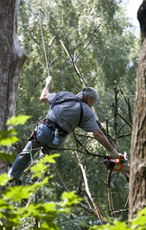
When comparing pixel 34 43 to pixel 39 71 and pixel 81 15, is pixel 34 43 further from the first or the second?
pixel 81 15

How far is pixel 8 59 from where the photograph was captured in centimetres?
352

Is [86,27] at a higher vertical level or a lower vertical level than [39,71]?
higher

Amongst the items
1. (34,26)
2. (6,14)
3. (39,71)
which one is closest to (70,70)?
(39,71)

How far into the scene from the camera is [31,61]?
14539 mm

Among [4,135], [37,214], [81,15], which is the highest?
[81,15]

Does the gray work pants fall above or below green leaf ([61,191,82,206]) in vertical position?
above

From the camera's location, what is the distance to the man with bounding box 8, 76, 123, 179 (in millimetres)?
3492

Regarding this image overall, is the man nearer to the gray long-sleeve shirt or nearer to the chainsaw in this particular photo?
the gray long-sleeve shirt

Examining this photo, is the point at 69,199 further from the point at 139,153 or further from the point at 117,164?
the point at 117,164

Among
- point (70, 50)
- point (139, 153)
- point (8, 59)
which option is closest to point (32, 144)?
point (8, 59)

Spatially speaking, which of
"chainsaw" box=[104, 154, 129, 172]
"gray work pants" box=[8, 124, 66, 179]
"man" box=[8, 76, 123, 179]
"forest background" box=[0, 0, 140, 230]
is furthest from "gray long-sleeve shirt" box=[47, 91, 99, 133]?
"forest background" box=[0, 0, 140, 230]

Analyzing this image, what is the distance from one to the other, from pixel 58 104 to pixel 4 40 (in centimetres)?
82

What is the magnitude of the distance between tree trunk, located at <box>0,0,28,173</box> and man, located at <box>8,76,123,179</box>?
35cm

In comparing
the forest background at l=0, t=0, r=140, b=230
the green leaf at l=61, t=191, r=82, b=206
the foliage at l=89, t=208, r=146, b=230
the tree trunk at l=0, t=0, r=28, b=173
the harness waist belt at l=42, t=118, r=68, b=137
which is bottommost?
the foliage at l=89, t=208, r=146, b=230
